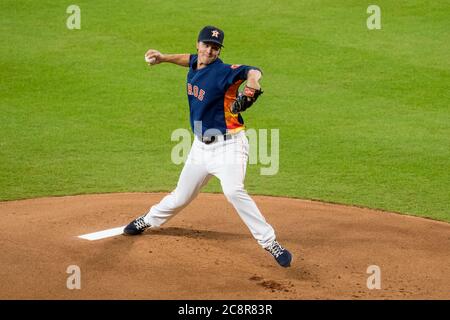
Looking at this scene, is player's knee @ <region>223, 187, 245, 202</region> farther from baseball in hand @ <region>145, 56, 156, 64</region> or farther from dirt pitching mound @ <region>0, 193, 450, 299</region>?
baseball in hand @ <region>145, 56, 156, 64</region>

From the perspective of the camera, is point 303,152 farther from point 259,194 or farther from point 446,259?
point 446,259

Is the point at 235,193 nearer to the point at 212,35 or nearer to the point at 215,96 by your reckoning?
the point at 215,96

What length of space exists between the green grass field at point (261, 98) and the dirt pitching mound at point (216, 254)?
0.69 meters

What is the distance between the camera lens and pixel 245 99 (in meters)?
6.49

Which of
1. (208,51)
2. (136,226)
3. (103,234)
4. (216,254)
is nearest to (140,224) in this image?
(136,226)

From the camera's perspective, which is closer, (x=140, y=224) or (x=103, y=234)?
(x=140, y=224)

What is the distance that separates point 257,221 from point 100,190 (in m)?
2.95

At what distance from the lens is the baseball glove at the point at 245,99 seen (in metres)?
6.44

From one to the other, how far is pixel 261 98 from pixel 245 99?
586 cm

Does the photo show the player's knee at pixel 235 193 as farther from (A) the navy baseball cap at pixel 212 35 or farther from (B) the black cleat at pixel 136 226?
(A) the navy baseball cap at pixel 212 35

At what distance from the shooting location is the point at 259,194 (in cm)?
923

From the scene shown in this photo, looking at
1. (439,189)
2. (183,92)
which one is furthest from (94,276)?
(183,92)

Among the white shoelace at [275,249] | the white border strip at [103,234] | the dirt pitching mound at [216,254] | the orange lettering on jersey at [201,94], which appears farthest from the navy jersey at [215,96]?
the white border strip at [103,234]

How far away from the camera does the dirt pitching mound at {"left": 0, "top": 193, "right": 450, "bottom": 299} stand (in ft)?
21.2
